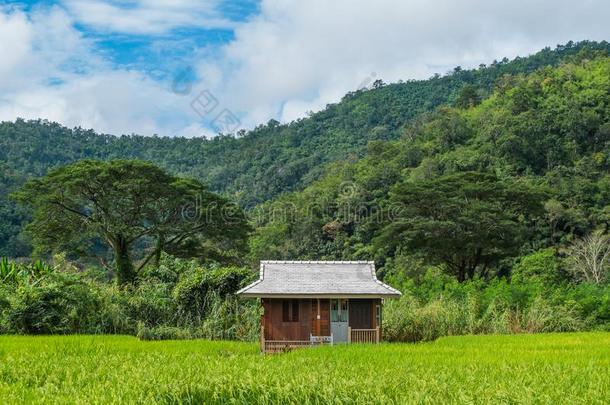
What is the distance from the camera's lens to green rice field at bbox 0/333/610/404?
8062 millimetres

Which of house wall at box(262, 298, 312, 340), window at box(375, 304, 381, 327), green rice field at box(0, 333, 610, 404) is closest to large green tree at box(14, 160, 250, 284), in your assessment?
house wall at box(262, 298, 312, 340)

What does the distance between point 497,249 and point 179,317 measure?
19295 mm

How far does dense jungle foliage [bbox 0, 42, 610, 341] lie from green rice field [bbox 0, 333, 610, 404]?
29.3 ft

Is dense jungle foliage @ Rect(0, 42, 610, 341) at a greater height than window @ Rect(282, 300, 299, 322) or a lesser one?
greater

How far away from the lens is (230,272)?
26.3 metres

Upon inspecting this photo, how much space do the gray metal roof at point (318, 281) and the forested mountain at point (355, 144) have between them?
29.6 metres

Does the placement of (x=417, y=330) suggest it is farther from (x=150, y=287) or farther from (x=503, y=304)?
Answer: (x=150, y=287)

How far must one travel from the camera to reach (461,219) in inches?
1423

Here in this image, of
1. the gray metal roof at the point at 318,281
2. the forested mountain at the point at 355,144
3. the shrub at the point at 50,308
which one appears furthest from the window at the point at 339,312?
the forested mountain at the point at 355,144

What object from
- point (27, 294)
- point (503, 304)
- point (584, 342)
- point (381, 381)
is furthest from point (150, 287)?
point (381, 381)

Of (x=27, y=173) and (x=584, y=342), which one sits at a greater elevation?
(x=27, y=173)

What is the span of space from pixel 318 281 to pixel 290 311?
136 centimetres

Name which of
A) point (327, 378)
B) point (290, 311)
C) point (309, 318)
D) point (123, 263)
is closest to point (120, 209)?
point (123, 263)

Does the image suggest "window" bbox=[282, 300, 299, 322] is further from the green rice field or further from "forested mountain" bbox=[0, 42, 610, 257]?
"forested mountain" bbox=[0, 42, 610, 257]
